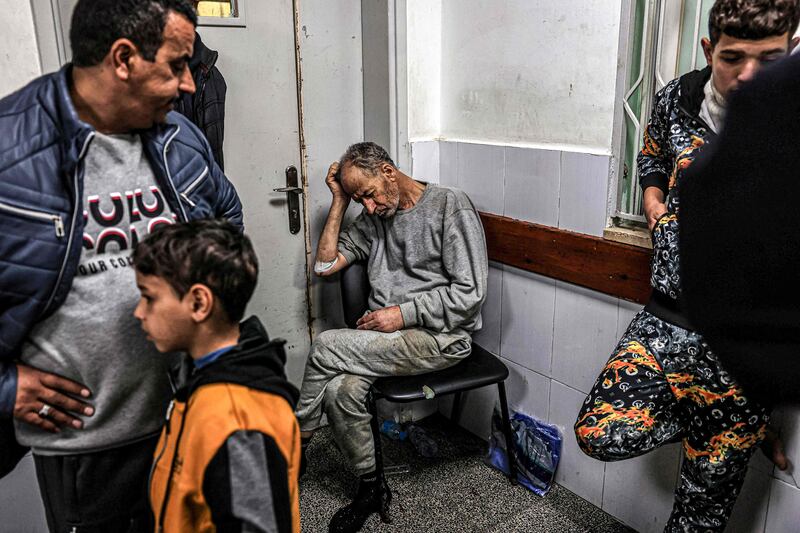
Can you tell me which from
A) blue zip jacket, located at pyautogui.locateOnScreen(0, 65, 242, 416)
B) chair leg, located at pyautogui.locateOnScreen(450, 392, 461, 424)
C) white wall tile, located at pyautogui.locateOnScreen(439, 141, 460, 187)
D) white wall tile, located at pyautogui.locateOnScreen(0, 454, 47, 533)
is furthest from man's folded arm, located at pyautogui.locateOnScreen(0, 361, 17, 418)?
chair leg, located at pyautogui.locateOnScreen(450, 392, 461, 424)

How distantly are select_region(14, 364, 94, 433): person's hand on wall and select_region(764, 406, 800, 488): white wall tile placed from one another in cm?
165

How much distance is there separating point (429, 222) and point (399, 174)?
216mm

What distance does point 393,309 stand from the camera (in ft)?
7.23

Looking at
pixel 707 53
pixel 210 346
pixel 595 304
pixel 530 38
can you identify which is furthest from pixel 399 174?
pixel 210 346

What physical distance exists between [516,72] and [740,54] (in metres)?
1.01

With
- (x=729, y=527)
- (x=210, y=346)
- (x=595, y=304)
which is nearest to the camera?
(x=210, y=346)

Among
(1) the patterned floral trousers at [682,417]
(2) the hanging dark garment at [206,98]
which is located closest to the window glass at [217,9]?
(2) the hanging dark garment at [206,98]

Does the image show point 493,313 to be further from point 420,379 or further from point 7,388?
point 7,388

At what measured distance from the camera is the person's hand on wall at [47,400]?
1077mm

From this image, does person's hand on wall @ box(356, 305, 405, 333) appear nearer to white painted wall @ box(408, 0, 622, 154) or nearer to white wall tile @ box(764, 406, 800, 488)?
white painted wall @ box(408, 0, 622, 154)

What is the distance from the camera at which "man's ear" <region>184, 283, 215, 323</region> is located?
1032mm

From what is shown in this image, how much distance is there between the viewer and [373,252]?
7.80ft

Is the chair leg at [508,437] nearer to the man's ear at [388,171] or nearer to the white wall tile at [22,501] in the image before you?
the man's ear at [388,171]

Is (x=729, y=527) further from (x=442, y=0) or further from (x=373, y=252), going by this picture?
(x=442, y=0)
